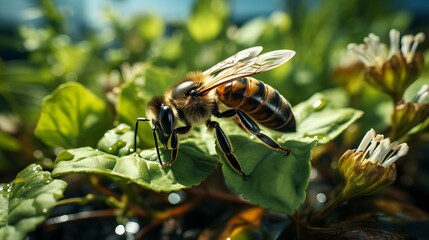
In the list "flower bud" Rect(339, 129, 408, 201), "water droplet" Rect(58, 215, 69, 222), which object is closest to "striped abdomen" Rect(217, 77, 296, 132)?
"flower bud" Rect(339, 129, 408, 201)

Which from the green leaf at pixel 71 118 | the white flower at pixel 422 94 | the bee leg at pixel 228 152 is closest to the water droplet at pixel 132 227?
the green leaf at pixel 71 118

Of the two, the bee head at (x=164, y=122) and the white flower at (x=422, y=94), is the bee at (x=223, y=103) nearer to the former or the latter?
the bee head at (x=164, y=122)

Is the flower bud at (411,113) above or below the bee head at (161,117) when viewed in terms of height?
below

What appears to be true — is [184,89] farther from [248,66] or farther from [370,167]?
[370,167]

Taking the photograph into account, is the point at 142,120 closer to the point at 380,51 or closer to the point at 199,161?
the point at 199,161

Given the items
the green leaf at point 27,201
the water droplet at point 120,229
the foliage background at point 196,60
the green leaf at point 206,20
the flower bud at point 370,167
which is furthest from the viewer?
the green leaf at point 206,20
